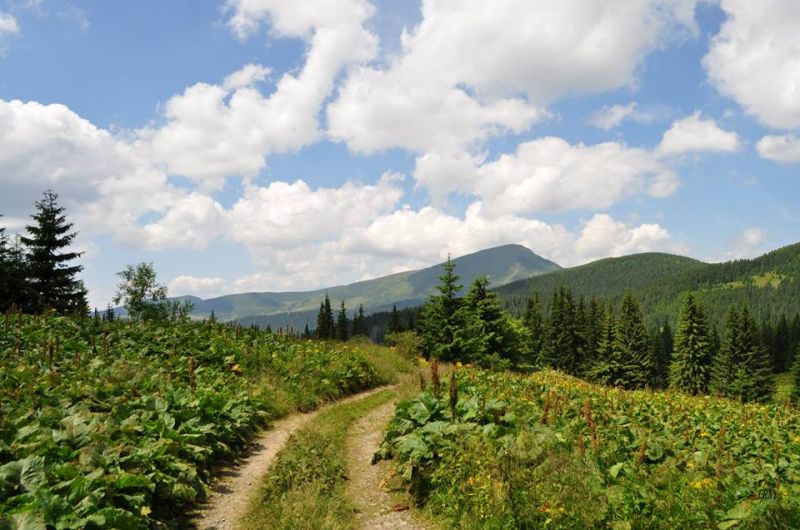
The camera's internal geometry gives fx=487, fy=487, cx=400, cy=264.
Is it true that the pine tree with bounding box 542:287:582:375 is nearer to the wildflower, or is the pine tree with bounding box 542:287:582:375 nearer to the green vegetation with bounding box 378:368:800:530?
the green vegetation with bounding box 378:368:800:530

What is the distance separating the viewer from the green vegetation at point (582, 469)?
240 inches

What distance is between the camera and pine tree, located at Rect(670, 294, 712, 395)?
208 ft

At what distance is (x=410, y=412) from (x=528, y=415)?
8.06 ft

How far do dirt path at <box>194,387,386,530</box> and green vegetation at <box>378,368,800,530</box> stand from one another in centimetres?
268

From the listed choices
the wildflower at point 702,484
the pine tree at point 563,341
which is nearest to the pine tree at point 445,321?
the wildflower at point 702,484

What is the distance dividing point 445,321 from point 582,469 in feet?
91.1

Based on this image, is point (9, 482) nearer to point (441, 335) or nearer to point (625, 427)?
point (625, 427)

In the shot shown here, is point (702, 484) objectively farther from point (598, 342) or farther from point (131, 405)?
point (598, 342)

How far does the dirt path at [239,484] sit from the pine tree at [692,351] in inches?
2549

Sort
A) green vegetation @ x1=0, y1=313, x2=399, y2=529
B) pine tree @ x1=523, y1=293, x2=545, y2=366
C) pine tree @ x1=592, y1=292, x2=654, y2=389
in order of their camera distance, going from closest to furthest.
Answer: green vegetation @ x1=0, y1=313, x2=399, y2=529 < pine tree @ x1=592, y1=292, x2=654, y2=389 < pine tree @ x1=523, y1=293, x2=545, y2=366

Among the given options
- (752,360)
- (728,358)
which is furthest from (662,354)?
(728,358)

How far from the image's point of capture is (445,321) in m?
34.8

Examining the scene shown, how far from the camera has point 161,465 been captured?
802 cm

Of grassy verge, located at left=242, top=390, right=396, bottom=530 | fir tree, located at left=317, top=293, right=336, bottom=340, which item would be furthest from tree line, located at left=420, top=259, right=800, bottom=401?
fir tree, located at left=317, top=293, right=336, bottom=340
